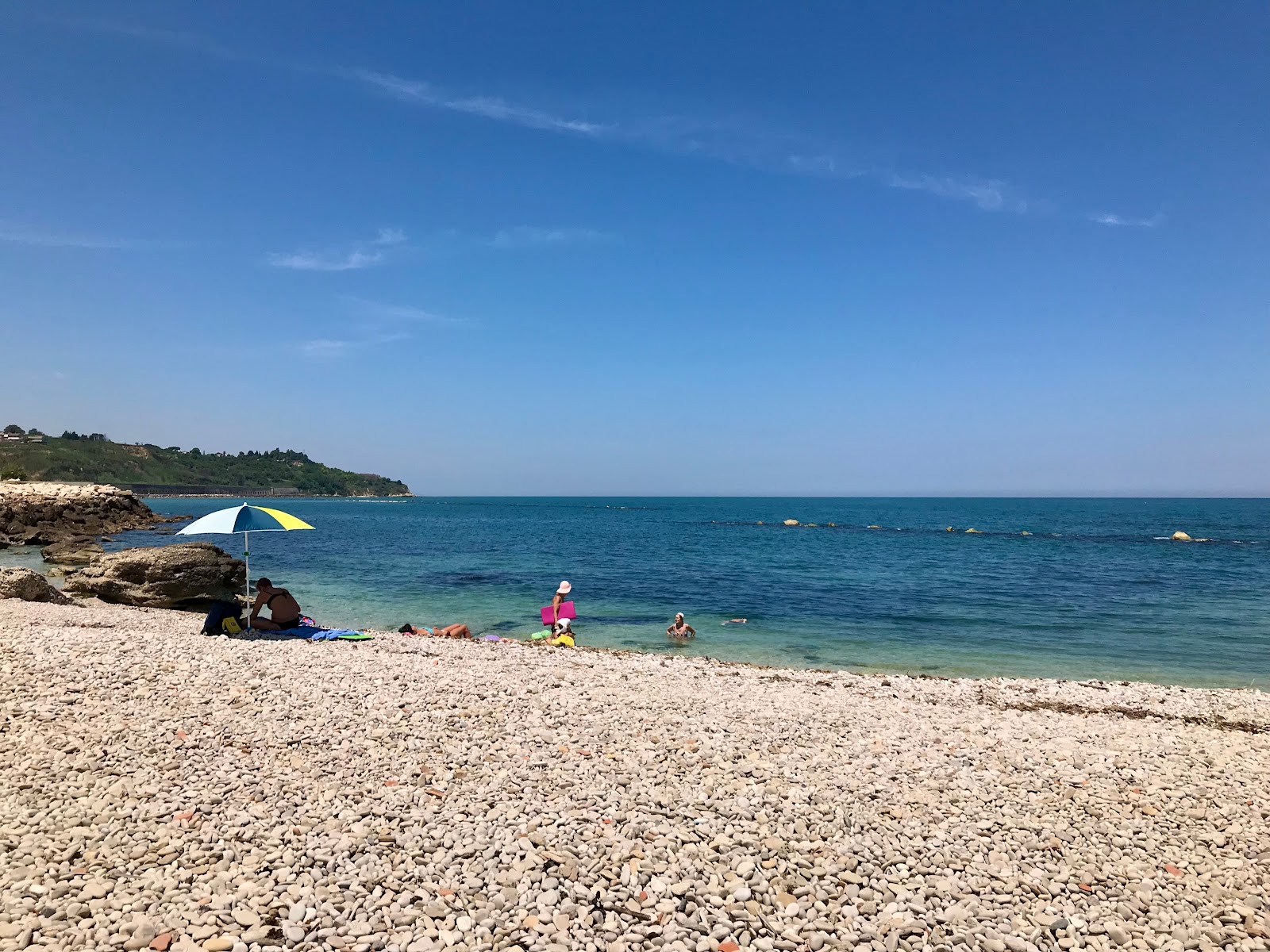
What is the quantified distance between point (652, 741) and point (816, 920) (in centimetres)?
307

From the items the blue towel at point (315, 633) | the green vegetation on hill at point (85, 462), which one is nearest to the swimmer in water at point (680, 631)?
the blue towel at point (315, 633)

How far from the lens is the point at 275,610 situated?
14.7 m

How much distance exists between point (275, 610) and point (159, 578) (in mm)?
9032

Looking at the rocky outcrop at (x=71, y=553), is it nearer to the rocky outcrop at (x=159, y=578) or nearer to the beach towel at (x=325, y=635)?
the rocky outcrop at (x=159, y=578)

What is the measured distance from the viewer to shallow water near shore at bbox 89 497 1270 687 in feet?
60.1

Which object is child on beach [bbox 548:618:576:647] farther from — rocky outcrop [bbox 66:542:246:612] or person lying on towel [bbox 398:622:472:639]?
rocky outcrop [bbox 66:542:246:612]

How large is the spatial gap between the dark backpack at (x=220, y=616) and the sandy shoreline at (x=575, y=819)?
4.12 meters

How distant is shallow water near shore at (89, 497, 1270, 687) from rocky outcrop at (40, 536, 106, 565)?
7086 millimetres

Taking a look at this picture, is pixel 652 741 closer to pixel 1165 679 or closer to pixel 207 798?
pixel 207 798

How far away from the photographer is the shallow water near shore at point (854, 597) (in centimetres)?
1833

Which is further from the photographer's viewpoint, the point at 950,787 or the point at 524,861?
the point at 950,787

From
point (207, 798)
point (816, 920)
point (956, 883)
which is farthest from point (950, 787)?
point (207, 798)

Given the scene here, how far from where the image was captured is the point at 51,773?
6.46 meters

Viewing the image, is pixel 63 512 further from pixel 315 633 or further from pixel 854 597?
pixel 854 597
